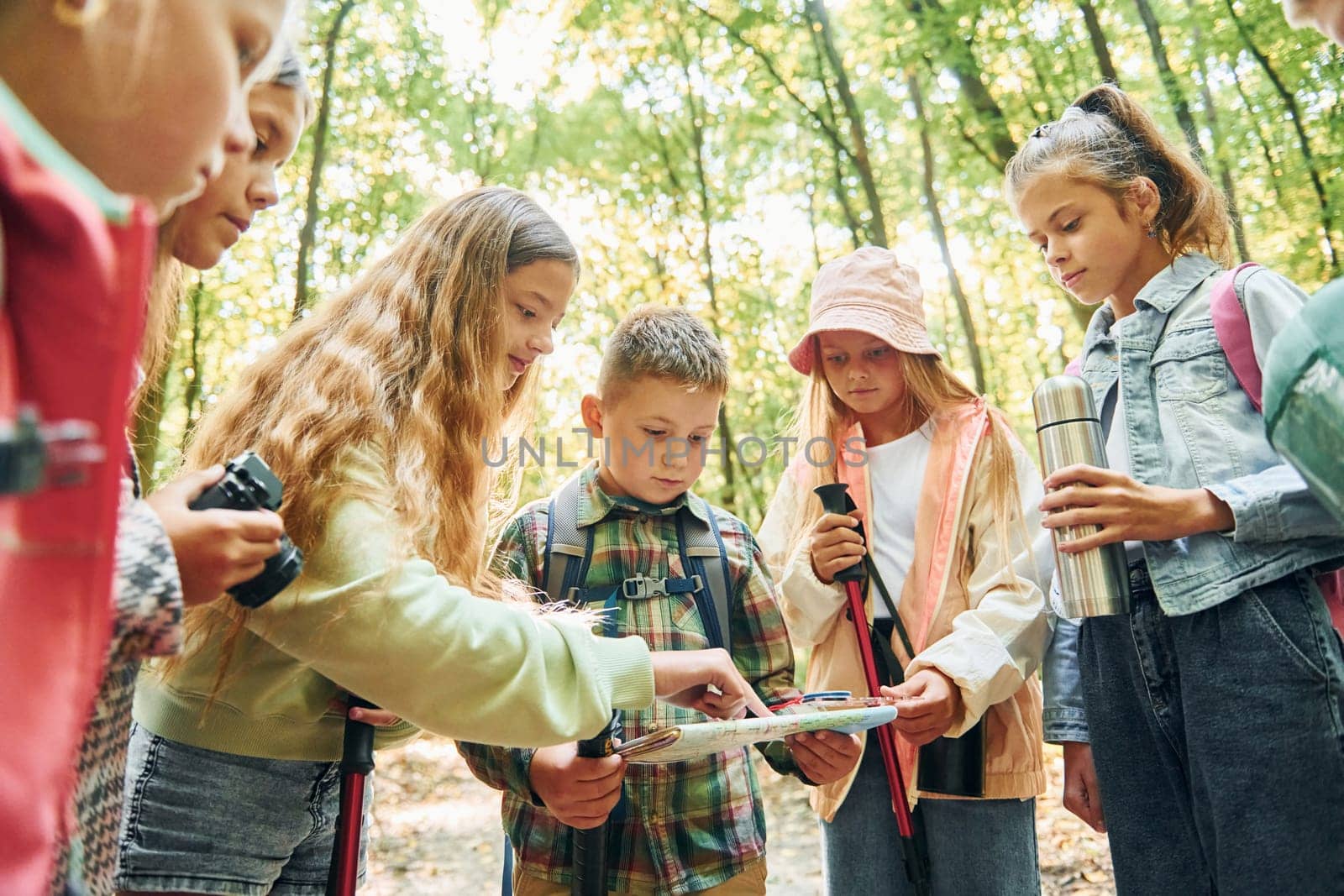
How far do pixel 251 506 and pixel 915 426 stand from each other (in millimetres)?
2308

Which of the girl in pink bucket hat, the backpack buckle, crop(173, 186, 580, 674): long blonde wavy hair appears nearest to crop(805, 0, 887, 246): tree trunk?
the girl in pink bucket hat

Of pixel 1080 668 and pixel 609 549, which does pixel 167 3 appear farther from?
pixel 1080 668

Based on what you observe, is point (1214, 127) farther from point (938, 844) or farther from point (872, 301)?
point (938, 844)

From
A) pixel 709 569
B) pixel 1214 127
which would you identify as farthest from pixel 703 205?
pixel 709 569

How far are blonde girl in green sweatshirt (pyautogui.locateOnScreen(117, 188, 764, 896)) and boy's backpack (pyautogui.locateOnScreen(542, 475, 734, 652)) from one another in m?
0.42

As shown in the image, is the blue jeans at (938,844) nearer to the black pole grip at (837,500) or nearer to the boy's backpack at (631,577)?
the black pole grip at (837,500)

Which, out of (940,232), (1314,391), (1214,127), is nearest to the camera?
(1314,391)

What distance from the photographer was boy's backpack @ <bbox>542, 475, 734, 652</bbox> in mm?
2484

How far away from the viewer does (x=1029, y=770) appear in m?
2.43

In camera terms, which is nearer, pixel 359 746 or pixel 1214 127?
pixel 359 746

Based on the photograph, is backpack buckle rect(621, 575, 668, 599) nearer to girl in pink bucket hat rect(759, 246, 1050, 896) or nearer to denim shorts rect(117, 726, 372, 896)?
girl in pink bucket hat rect(759, 246, 1050, 896)

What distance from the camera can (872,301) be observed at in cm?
295

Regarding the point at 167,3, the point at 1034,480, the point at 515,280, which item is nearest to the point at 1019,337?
the point at 1034,480

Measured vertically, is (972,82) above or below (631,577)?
above
